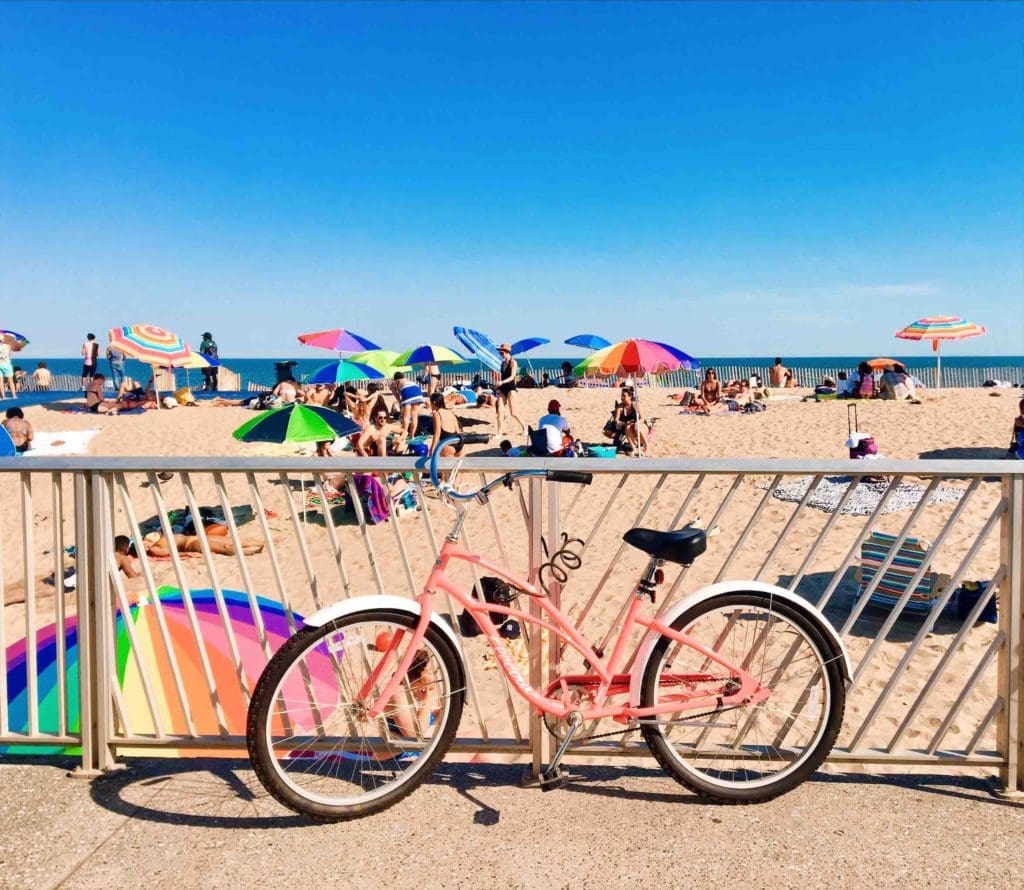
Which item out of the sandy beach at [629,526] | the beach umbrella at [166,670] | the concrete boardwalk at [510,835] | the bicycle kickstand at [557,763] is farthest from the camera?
the sandy beach at [629,526]

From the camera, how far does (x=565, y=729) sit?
253cm

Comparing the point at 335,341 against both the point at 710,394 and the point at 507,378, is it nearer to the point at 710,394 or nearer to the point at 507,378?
the point at 507,378

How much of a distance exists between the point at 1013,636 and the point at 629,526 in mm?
7400

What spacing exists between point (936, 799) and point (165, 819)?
2662 millimetres

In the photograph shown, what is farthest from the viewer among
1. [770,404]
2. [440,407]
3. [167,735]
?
[770,404]

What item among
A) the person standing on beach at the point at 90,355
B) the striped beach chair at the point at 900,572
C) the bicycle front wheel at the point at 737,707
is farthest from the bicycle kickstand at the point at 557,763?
the person standing on beach at the point at 90,355

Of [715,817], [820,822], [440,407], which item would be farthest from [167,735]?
[440,407]

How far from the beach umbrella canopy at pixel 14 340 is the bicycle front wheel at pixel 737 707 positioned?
27.8 metres

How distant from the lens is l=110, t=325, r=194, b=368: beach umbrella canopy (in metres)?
19.0

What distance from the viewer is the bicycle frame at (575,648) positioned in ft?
7.88

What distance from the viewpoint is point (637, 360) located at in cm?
1334

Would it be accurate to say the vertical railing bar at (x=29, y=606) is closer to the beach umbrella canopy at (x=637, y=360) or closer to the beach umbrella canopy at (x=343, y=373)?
the beach umbrella canopy at (x=637, y=360)

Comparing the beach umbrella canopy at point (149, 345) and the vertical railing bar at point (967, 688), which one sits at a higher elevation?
the beach umbrella canopy at point (149, 345)

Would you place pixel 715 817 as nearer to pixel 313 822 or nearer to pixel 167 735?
pixel 313 822
